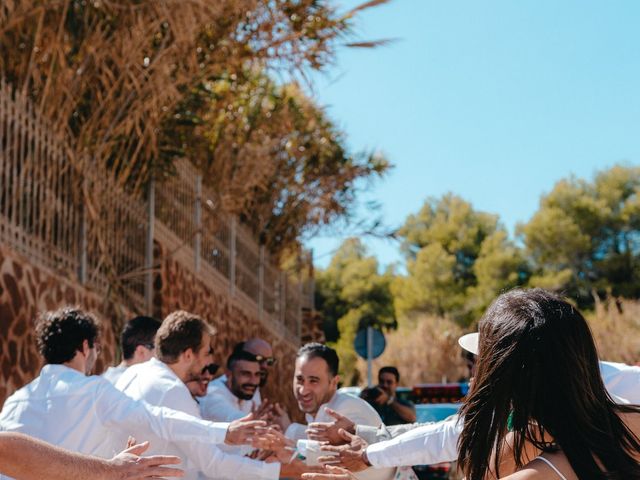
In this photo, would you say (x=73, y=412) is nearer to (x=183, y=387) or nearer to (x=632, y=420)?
(x=183, y=387)

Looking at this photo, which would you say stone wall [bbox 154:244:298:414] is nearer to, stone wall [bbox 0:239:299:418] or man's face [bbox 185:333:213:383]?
stone wall [bbox 0:239:299:418]

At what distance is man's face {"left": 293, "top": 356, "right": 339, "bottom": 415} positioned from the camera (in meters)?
6.47

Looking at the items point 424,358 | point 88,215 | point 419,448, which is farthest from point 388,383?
point 424,358

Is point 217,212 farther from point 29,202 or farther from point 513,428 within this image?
point 513,428

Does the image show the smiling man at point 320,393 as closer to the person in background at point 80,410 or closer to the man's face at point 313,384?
the man's face at point 313,384

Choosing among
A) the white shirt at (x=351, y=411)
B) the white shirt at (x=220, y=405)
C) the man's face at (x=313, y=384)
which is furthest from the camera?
the white shirt at (x=220, y=405)

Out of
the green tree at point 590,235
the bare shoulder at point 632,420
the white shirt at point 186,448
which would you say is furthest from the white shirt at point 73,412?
the green tree at point 590,235

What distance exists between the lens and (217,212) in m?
15.9

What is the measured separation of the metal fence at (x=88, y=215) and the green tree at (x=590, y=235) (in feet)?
105

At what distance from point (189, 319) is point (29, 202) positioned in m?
3.71

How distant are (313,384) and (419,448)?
151 cm

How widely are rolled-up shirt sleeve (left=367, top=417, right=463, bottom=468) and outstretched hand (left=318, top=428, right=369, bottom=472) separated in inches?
4.6

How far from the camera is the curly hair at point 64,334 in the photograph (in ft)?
17.5

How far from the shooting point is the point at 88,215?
10.6 metres
